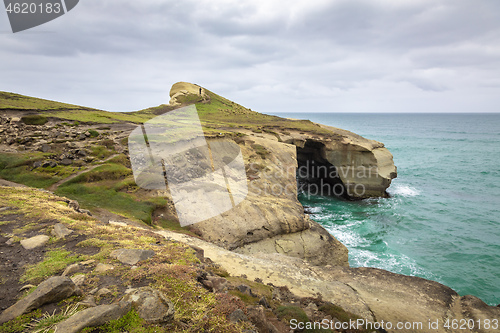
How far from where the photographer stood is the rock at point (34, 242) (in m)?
7.82

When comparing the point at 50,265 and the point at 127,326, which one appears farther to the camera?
the point at 50,265

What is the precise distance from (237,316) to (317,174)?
42.4 metres

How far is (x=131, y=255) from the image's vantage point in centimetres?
780

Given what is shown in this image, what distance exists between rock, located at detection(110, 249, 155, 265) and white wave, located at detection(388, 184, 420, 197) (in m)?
41.7

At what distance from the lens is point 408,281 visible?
12266mm

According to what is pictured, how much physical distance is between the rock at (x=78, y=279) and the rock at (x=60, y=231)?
113 inches

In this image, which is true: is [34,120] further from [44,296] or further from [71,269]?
[44,296]

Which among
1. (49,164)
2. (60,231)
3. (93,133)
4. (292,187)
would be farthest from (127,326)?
(93,133)

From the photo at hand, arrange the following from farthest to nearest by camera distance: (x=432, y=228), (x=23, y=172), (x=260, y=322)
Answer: (x=432, y=228)
(x=23, y=172)
(x=260, y=322)

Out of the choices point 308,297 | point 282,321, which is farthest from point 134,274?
point 308,297

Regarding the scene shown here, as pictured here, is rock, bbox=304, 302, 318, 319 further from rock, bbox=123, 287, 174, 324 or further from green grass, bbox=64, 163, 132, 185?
green grass, bbox=64, 163, 132, 185

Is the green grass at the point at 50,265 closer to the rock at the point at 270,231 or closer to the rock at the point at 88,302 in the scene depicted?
the rock at the point at 88,302

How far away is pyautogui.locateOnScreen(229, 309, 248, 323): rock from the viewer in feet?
19.2

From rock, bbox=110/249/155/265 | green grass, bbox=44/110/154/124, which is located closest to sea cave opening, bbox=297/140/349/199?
green grass, bbox=44/110/154/124
